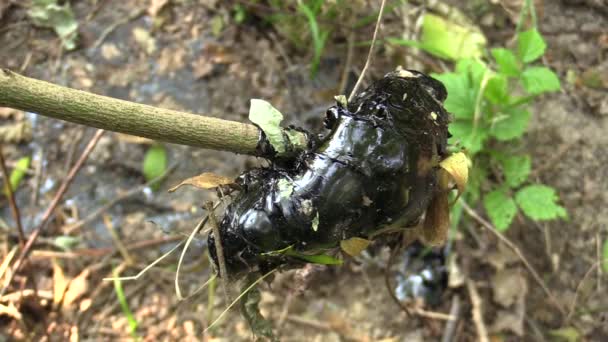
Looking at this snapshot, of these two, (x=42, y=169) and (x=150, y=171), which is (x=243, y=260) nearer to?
(x=150, y=171)

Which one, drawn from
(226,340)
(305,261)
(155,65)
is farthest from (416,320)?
(155,65)

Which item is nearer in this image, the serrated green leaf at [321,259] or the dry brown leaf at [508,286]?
the serrated green leaf at [321,259]

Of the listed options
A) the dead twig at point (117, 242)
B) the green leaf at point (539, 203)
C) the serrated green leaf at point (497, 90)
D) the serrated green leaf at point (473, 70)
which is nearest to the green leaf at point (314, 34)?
the serrated green leaf at point (473, 70)

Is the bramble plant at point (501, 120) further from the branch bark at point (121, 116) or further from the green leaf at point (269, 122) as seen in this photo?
the branch bark at point (121, 116)

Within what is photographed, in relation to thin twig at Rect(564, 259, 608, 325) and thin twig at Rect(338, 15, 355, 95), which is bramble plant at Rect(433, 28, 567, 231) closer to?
thin twig at Rect(564, 259, 608, 325)

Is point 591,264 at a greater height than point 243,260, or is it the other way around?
point 243,260

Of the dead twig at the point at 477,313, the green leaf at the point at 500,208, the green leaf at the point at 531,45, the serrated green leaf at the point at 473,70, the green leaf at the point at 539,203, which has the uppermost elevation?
the green leaf at the point at 531,45
